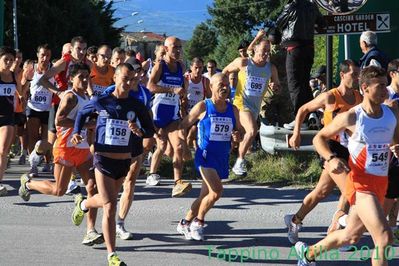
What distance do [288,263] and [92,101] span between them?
2.39 metres

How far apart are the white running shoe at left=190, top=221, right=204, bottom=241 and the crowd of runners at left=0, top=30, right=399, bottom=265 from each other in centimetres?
1

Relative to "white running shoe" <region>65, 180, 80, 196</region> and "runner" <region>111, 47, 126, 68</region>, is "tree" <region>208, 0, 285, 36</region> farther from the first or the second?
"white running shoe" <region>65, 180, 80, 196</region>

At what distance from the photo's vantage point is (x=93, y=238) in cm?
760

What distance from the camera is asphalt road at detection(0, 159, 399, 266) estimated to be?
722 cm

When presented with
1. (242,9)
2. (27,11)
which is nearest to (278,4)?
(242,9)

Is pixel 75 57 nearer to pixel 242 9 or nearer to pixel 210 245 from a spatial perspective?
pixel 210 245

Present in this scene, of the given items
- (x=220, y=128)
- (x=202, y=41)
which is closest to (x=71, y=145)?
(x=220, y=128)

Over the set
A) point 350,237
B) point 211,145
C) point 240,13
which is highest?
point 240,13

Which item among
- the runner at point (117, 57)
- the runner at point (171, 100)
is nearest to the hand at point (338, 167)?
the runner at point (171, 100)

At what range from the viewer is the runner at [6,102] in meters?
9.95

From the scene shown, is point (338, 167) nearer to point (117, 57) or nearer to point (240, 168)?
point (240, 168)

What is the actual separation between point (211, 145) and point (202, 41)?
67.2m

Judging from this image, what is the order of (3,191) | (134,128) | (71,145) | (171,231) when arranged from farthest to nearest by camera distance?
(3,191) < (171,231) < (71,145) < (134,128)

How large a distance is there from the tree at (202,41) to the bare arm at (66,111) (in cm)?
6537
